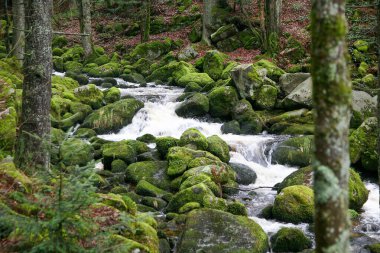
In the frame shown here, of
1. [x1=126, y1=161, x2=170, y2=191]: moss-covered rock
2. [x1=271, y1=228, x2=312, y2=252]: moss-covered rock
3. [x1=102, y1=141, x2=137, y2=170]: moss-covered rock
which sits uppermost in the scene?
[x1=102, y1=141, x2=137, y2=170]: moss-covered rock

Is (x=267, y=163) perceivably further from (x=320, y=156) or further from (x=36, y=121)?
(x=320, y=156)

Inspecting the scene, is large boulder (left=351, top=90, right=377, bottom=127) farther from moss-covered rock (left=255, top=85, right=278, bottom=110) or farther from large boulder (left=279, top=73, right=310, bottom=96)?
moss-covered rock (left=255, top=85, right=278, bottom=110)

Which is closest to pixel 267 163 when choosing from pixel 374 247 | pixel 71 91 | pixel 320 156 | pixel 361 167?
pixel 361 167

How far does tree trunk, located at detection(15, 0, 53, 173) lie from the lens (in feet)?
24.6

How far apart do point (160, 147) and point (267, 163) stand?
134 inches

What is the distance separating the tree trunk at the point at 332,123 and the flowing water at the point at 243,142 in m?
5.65

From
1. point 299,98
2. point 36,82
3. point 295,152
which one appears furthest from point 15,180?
point 299,98

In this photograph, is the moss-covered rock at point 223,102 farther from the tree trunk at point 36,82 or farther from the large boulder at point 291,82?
the tree trunk at point 36,82

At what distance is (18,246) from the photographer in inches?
179

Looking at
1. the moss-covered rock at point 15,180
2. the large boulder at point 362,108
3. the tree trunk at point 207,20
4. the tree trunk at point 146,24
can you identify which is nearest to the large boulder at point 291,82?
the large boulder at point 362,108

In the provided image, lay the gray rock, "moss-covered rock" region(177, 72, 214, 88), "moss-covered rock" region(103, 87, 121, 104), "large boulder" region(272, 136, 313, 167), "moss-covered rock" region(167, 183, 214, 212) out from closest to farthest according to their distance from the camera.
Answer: "moss-covered rock" region(167, 183, 214, 212) < the gray rock < "large boulder" region(272, 136, 313, 167) < "moss-covered rock" region(103, 87, 121, 104) < "moss-covered rock" region(177, 72, 214, 88)

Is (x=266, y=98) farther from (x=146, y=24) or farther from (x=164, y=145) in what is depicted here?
(x=146, y=24)

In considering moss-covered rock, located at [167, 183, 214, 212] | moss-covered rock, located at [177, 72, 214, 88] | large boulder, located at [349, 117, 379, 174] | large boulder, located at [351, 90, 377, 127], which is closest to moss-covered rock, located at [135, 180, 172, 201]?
moss-covered rock, located at [167, 183, 214, 212]

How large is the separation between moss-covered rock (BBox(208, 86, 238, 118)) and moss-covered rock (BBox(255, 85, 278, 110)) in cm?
99
